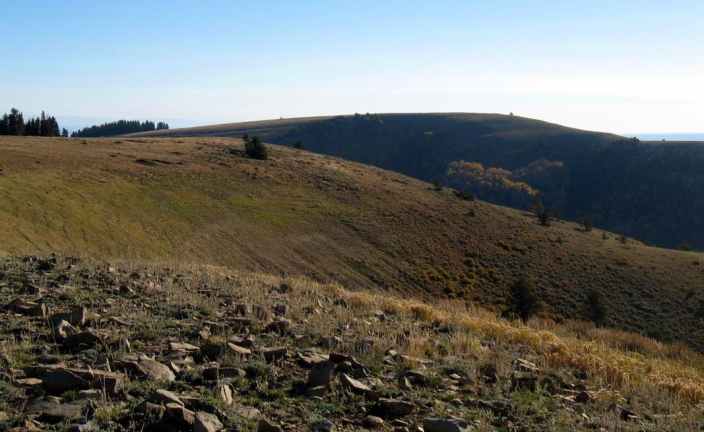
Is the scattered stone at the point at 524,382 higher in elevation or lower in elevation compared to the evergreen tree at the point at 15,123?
lower

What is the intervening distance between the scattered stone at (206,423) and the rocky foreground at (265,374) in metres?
0.01

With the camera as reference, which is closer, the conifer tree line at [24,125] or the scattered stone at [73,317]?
the scattered stone at [73,317]

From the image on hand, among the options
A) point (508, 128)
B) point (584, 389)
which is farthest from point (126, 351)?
point (508, 128)

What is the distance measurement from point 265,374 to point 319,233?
37708mm

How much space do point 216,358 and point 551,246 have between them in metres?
51.5

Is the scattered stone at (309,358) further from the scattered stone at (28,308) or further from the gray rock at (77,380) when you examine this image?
the scattered stone at (28,308)

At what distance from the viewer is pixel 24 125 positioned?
281 ft

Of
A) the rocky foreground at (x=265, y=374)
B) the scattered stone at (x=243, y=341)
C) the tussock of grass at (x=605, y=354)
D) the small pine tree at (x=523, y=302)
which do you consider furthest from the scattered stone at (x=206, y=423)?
the small pine tree at (x=523, y=302)

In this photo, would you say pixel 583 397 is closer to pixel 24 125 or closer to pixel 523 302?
pixel 523 302

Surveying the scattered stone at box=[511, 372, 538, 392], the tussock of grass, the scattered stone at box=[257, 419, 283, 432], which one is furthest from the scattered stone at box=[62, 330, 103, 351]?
the scattered stone at box=[511, 372, 538, 392]

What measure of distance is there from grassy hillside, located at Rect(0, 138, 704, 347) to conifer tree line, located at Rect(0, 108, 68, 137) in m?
28.8

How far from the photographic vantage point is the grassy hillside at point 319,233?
33438 millimetres

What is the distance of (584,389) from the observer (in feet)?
20.1

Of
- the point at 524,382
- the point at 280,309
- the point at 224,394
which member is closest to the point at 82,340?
the point at 224,394
